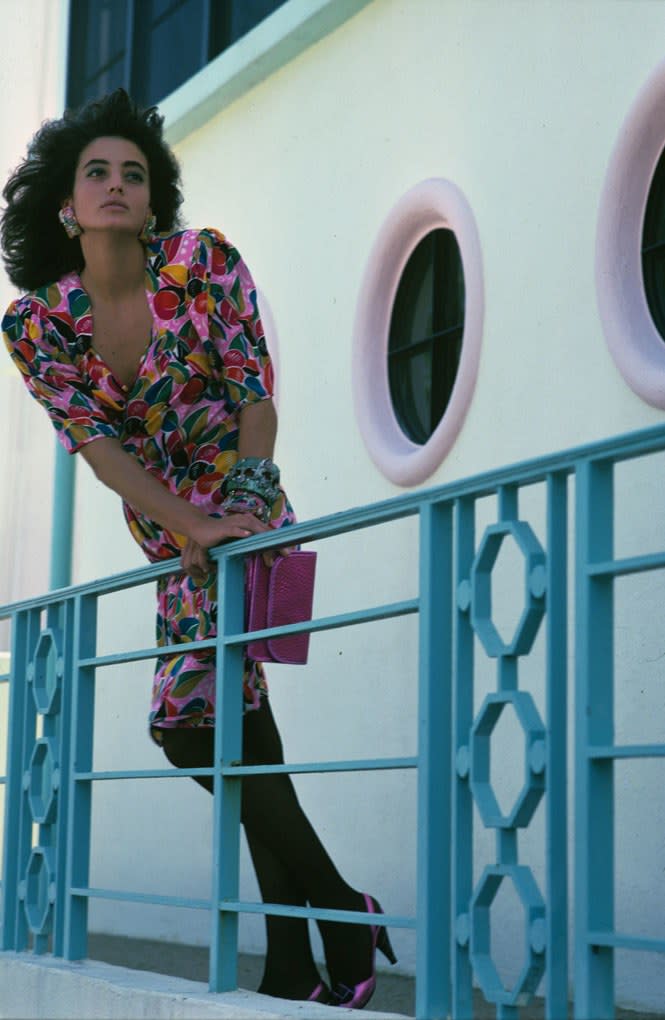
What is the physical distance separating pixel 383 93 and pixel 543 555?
4215mm

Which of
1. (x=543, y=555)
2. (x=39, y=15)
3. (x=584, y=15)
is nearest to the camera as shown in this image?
(x=543, y=555)

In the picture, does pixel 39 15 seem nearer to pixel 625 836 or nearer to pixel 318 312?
pixel 318 312

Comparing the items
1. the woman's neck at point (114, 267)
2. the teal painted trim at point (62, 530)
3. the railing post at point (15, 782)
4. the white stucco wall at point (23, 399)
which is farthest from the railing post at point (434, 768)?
the white stucco wall at point (23, 399)

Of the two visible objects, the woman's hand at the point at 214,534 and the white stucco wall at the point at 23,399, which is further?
the white stucco wall at the point at 23,399

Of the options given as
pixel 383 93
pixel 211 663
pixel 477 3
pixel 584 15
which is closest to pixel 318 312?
pixel 383 93

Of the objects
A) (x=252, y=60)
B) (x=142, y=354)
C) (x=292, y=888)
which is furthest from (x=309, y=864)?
(x=252, y=60)

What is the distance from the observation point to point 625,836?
16.5ft

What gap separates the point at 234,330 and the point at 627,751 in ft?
5.90

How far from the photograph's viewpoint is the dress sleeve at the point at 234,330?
3.98 m

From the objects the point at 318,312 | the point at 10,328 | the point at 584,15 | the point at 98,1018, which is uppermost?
the point at 584,15

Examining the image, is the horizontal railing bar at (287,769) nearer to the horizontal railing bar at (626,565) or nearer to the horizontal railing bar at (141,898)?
the horizontal railing bar at (141,898)

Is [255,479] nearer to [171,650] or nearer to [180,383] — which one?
[180,383]

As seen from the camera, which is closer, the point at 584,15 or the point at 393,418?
the point at 584,15

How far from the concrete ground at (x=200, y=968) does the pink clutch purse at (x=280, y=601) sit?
3.75 ft
